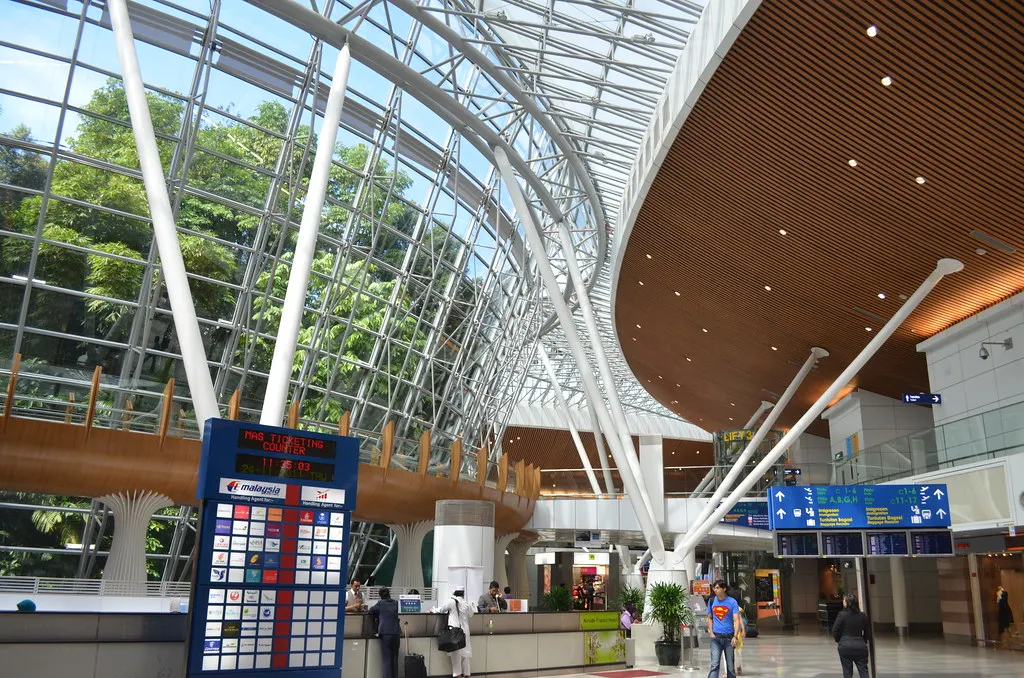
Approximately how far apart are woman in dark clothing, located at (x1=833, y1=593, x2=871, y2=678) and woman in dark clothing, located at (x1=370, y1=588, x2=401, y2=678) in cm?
641

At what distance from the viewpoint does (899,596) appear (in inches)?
1353

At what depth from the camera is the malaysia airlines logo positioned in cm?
996

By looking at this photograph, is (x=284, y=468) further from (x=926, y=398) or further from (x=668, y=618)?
(x=926, y=398)

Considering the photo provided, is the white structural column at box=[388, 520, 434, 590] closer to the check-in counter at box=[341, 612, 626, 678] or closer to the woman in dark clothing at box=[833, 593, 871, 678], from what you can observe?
the check-in counter at box=[341, 612, 626, 678]

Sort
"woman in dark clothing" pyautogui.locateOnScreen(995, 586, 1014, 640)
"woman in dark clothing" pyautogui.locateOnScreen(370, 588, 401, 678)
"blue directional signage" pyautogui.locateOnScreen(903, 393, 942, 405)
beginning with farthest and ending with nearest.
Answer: "woman in dark clothing" pyautogui.locateOnScreen(995, 586, 1014, 640)
"blue directional signage" pyautogui.locateOnScreen(903, 393, 942, 405)
"woman in dark clothing" pyautogui.locateOnScreen(370, 588, 401, 678)

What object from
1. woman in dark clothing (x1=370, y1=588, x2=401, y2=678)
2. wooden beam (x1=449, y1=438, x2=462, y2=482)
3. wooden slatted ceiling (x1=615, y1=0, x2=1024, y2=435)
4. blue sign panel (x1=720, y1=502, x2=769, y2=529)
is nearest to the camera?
woman in dark clothing (x1=370, y1=588, x2=401, y2=678)

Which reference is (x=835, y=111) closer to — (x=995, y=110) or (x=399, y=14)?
(x=995, y=110)

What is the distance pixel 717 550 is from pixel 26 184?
38.7 meters

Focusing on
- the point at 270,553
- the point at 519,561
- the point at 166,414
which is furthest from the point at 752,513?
the point at 270,553

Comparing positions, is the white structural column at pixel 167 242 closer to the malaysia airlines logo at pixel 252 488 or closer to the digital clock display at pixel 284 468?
the digital clock display at pixel 284 468

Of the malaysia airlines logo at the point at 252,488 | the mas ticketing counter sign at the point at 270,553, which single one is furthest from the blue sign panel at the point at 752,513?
the malaysia airlines logo at the point at 252,488

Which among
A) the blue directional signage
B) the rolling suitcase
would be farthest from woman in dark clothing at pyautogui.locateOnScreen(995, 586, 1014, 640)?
the rolling suitcase

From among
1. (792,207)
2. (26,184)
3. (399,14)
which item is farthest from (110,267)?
(792,207)

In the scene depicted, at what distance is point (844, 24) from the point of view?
13039 millimetres
